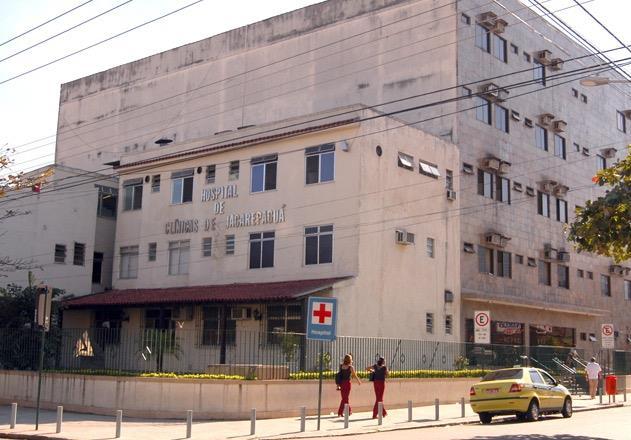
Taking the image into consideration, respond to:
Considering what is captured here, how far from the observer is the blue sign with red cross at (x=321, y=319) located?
60.6ft

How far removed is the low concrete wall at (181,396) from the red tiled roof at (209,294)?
20.2ft

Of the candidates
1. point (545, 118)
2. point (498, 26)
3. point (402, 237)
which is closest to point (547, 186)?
point (545, 118)

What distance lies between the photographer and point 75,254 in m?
39.6

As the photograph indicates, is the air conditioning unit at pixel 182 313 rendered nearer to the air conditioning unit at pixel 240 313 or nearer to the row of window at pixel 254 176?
the air conditioning unit at pixel 240 313

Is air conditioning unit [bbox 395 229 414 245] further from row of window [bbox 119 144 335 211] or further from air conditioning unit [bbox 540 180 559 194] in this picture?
air conditioning unit [bbox 540 180 559 194]

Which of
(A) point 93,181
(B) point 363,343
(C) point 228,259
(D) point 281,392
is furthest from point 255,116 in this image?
(D) point 281,392

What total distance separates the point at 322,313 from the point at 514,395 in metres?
6.61

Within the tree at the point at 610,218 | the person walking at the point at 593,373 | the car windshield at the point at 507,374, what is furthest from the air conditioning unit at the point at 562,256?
the tree at the point at 610,218

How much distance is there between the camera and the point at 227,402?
21359mm

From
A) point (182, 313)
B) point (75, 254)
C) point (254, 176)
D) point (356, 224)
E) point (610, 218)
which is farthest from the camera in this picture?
point (75, 254)

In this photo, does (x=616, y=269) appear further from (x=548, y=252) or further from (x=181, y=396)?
(x=181, y=396)

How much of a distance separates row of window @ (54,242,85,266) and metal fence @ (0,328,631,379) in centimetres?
1116

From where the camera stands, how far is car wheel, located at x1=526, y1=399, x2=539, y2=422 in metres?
21.7

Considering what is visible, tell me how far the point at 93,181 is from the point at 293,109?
11.6 m
